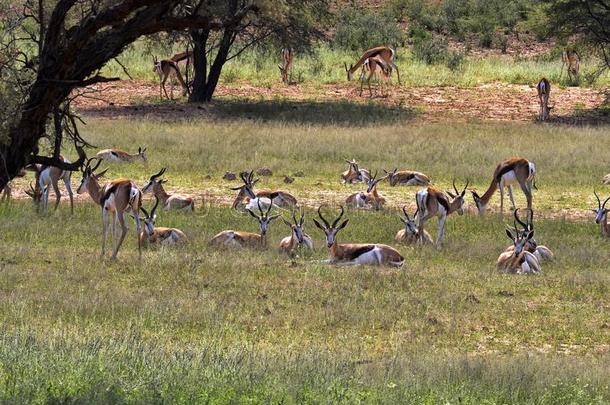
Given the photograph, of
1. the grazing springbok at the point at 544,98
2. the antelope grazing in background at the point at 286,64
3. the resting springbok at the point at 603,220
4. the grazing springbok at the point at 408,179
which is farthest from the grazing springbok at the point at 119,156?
the antelope grazing in background at the point at 286,64

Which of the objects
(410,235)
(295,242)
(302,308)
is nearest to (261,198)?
(295,242)

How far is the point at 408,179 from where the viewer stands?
2017cm

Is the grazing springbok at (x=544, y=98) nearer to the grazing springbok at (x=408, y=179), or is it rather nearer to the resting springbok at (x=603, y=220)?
the grazing springbok at (x=408, y=179)

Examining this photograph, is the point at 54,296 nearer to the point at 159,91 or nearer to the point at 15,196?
the point at 15,196

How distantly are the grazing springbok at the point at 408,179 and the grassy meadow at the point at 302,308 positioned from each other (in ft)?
1.05

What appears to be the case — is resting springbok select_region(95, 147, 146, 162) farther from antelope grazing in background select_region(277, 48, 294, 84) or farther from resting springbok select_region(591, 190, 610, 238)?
antelope grazing in background select_region(277, 48, 294, 84)

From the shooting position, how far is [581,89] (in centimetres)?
3284

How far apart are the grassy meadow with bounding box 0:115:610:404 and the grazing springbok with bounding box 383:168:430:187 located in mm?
320

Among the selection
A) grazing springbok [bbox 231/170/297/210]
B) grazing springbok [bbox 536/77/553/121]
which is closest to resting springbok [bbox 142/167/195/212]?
grazing springbok [bbox 231/170/297/210]

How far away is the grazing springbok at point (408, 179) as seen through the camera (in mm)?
20078

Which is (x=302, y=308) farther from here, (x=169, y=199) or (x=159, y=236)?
(x=169, y=199)

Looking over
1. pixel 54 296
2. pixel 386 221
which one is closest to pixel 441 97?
pixel 386 221

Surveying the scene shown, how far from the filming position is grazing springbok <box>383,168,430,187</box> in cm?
2008

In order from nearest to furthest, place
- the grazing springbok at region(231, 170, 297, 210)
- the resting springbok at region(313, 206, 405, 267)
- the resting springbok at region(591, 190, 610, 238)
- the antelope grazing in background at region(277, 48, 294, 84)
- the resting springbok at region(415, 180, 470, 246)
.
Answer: the resting springbok at region(313, 206, 405, 267)
the resting springbok at region(415, 180, 470, 246)
the resting springbok at region(591, 190, 610, 238)
the grazing springbok at region(231, 170, 297, 210)
the antelope grazing in background at region(277, 48, 294, 84)
